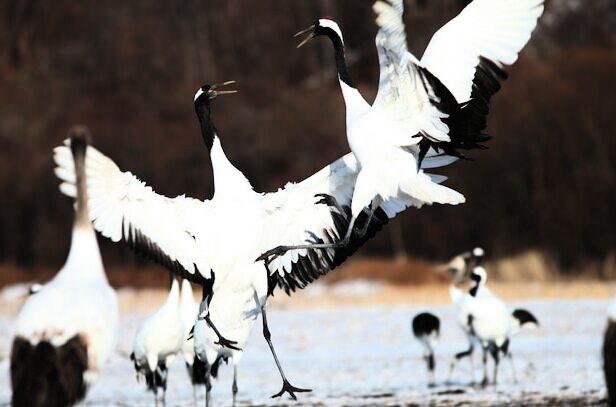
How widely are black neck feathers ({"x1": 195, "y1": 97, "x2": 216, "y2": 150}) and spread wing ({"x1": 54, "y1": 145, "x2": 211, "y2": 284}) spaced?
61cm

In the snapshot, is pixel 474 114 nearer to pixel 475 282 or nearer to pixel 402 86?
pixel 402 86

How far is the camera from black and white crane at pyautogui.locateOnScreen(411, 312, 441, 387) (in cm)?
1221

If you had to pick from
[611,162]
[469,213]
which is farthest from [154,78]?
[611,162]

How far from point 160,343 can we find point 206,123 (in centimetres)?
214

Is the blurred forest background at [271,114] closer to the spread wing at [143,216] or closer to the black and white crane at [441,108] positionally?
the spread wing at [143,216]

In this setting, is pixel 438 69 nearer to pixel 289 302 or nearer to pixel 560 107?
pixel 289 302

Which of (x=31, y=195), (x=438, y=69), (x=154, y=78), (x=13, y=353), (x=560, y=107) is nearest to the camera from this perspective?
(x=13, y=353)

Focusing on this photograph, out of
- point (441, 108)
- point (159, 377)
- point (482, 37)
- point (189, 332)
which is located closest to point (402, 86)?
point (441, 108)

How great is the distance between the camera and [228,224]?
866 cm

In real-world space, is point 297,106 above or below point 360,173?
above

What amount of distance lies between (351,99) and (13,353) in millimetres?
2756

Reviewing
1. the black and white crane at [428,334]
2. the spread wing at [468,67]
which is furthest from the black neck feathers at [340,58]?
the black and white crane at [428,334]

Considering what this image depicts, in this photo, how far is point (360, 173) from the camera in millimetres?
8422

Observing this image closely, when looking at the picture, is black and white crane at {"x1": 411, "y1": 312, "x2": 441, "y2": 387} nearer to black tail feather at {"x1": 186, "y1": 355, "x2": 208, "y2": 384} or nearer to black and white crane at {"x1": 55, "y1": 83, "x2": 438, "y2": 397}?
black tail feather at {"x1": 186, "y1": 355, "x2": 208, "y2": 384}
